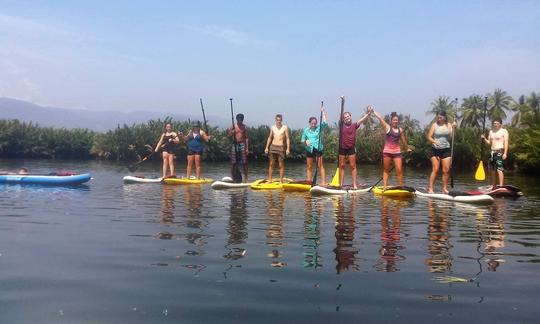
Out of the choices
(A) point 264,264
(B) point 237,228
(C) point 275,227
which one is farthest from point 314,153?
(A) point 264,264

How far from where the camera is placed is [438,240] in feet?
24.3

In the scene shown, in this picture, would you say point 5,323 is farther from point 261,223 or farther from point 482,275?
point 261,223

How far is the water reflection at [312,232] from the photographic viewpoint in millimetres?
6039

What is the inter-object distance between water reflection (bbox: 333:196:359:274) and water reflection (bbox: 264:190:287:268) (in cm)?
66

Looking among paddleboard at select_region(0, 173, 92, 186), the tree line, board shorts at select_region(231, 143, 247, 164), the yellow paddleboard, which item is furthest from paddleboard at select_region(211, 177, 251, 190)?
the tree line

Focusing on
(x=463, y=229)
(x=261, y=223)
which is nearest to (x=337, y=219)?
(x=261, y=223)

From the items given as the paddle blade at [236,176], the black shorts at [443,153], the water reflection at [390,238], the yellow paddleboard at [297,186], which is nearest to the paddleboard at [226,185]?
the paddle blade at [236,176]

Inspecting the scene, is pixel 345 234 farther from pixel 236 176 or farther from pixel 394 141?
pixel 236 176

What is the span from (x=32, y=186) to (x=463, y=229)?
39.5 ft

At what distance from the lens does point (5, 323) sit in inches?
160

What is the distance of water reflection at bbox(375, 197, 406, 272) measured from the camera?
5.93 meters

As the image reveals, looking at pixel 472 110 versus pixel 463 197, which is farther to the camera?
pixel 472 110

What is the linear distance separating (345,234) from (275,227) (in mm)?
1118

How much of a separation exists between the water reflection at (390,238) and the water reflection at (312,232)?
70 cm
